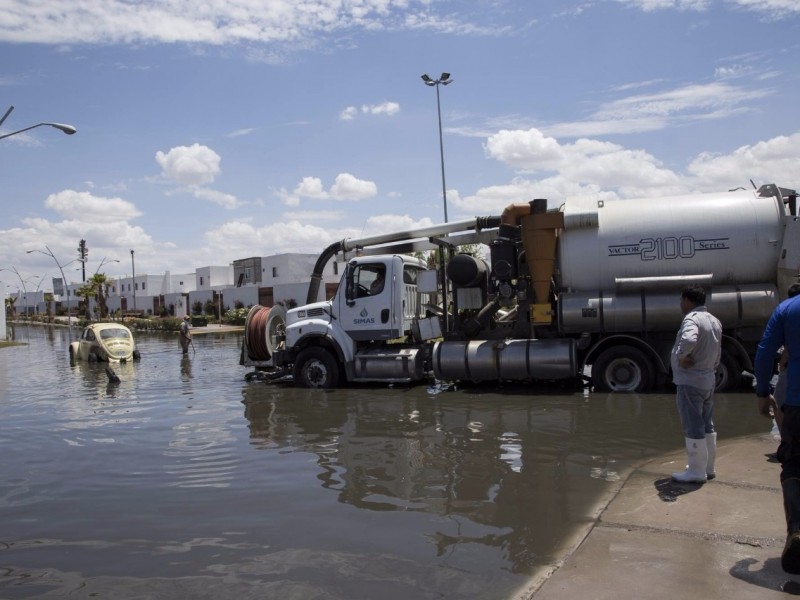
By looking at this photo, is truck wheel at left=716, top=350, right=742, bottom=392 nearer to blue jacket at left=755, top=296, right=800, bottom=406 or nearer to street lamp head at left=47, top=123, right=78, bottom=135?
blue jacket at left=755, top=296, right=800, bottom=406

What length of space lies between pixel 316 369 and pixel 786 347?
1060cm

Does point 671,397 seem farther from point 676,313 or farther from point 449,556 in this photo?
point 449,556

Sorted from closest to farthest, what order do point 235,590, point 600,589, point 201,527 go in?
point 600,589 → point 235,590 → point 201,527

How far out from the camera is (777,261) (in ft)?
36.2

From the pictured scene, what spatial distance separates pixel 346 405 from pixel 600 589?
828cm

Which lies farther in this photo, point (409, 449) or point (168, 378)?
point (168, 378)

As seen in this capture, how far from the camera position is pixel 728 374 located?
37.5 ft

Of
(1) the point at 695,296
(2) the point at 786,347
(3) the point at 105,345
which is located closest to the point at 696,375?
(1) the point at 695,296

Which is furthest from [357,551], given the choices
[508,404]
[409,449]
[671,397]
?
[671,397]

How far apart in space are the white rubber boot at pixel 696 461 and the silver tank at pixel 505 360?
5875 mm

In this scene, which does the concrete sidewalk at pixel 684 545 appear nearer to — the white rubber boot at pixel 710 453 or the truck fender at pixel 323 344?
the white rubber boot at pixel 710 453

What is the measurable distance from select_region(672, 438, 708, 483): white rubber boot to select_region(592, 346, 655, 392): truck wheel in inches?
232

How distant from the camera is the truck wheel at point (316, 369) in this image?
46.0ft

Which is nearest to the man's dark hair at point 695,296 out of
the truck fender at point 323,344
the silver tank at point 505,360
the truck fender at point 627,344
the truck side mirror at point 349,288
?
the truck fender at point 627,344
